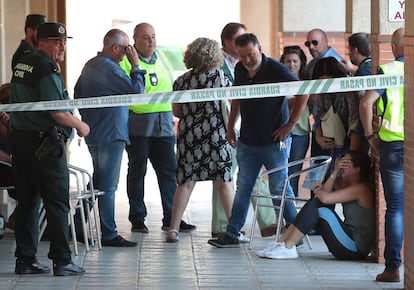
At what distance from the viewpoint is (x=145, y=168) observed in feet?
34.1

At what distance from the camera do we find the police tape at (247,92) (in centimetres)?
731

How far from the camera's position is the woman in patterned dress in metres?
9.48

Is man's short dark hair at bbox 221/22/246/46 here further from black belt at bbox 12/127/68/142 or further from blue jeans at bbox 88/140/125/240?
black belt at bbox 12/127/68/142

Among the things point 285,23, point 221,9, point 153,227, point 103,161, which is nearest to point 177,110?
point 103,161

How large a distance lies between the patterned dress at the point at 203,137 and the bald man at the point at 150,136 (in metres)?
0.52

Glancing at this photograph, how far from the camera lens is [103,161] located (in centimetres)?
950

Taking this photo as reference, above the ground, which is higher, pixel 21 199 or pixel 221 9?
pixel 221 9

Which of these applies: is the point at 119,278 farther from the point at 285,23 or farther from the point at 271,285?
the point at 285,23

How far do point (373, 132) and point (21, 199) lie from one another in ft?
8.46

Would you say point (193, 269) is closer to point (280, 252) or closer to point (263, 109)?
point (280, 252)

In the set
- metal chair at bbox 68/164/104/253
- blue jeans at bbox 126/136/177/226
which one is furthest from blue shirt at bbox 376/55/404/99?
blue jeans at bbox 126/136/177/226

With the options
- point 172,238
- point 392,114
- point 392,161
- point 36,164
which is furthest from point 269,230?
point 36,164

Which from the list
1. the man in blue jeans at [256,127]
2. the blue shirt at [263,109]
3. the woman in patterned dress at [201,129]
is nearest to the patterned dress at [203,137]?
the woman in patterned dress at [201,129]

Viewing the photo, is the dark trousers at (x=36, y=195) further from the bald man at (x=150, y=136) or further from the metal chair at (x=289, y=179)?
the bald man at (x=150, y=136)
